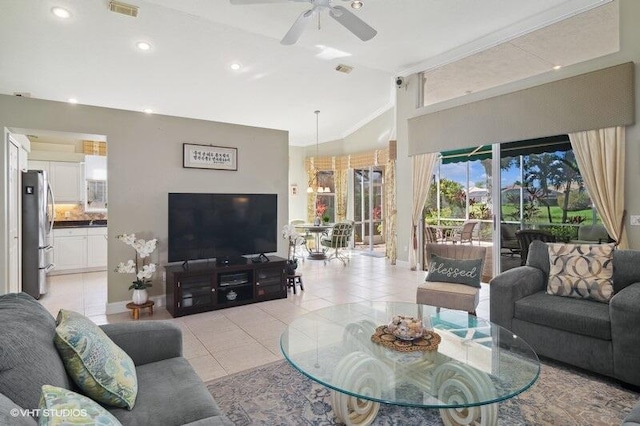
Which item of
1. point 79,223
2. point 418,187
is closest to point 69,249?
point 79,223

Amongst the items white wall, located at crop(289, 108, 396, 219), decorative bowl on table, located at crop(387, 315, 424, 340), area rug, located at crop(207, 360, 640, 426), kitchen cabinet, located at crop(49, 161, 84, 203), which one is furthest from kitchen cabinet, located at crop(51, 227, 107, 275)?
decorative bowl on table, located at crop(387, 315, 424, 340)

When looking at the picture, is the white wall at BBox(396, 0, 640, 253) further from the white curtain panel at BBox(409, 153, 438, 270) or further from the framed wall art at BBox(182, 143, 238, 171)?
the framed wall art at BBox(182, 143, 238, 171)

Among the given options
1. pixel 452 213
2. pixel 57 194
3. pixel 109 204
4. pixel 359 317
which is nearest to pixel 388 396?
pixel 359 317

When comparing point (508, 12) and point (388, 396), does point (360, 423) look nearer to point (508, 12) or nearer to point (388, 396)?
point (388, 396)

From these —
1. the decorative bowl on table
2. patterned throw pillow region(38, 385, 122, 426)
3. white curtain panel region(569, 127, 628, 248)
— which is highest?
white curtain panel region(569, 127, 628, 248)

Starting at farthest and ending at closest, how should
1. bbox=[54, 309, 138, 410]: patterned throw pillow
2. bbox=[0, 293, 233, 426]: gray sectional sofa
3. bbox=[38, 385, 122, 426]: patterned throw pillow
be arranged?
bbox=[54, 309, 138, 410]: patterned throw pillow → bbox=[0, 293, 233, 426]: gray sectional sofa → bbox=[38, 385, 122, 426]: patterned throw pillow

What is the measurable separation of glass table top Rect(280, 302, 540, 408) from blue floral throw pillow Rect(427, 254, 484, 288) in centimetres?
108

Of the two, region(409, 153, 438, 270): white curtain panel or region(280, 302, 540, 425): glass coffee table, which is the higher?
region(409, 153, 438, 270): white curtain panel

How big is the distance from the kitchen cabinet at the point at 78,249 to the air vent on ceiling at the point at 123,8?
14.6 ft

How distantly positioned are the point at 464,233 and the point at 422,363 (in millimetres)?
4895

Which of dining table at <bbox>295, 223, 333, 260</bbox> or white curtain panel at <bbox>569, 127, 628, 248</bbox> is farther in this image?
dining table at <bbox>295, 223, 333, 260</bbox>

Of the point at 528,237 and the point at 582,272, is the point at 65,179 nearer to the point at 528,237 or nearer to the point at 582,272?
the point at 528,237

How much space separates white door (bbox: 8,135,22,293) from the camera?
14.0 feet

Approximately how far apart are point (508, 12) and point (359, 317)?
432 cm
